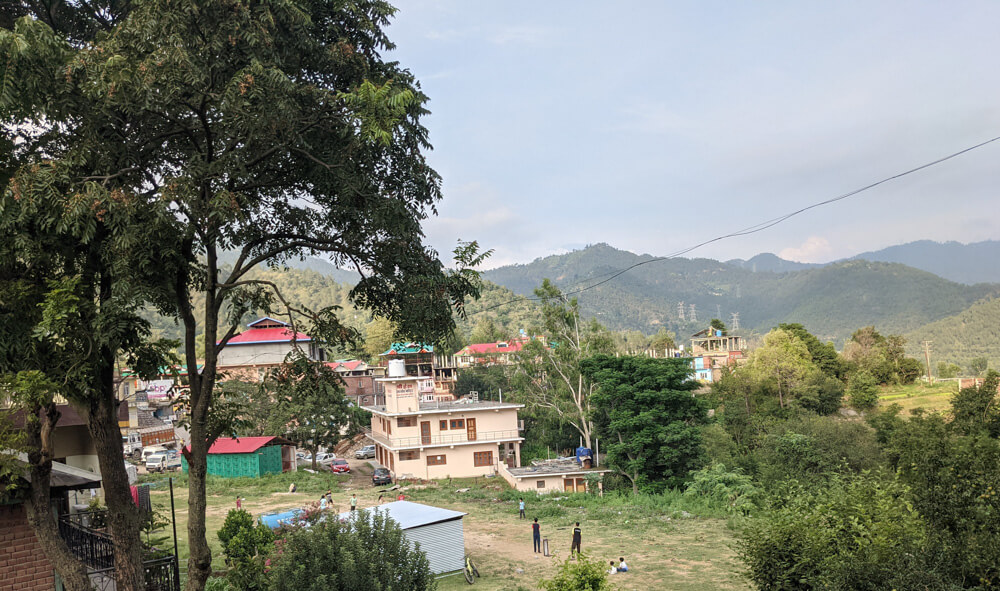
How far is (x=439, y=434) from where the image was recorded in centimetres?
3812

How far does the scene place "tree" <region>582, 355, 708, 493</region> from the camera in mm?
32000

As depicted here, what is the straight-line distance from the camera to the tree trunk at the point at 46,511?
336 inches

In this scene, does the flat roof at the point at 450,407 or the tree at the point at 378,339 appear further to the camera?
the tree at the point at 378,339

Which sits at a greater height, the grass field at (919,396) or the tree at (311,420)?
the tree at (311,420)

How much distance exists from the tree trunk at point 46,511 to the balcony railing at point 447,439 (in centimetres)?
2918

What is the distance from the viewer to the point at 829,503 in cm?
1084

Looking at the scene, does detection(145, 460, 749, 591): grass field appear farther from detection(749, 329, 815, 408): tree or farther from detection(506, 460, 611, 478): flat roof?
detection(749, 329, 815, 408): tree

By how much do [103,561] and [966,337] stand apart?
456 feet

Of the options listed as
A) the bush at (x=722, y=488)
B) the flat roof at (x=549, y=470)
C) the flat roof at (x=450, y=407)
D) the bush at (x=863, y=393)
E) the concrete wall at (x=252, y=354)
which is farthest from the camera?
the concrete wall at (x=252, y=354)

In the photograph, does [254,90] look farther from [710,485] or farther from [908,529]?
[710,485]

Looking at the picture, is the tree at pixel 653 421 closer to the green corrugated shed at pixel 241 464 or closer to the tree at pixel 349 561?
the green corrugated shed at pixel 241 464

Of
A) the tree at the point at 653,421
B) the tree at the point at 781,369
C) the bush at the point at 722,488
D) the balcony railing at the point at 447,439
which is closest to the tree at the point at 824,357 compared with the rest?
the tree at the point at 781,369

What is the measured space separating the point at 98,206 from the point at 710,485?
1094 inches

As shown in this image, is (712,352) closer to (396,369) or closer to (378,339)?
(378,339)
